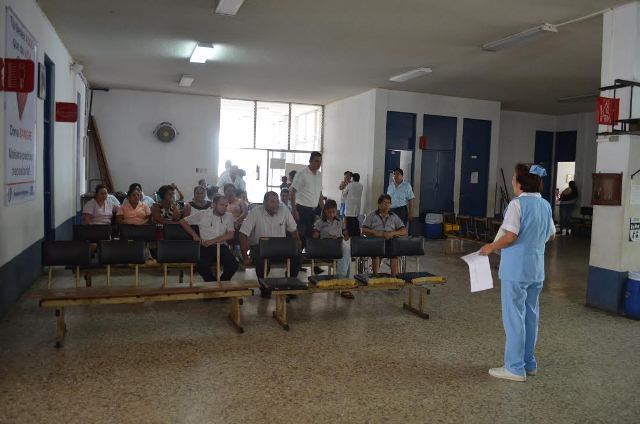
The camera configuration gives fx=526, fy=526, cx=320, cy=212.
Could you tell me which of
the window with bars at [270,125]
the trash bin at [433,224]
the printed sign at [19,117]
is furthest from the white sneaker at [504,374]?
the window with bars at [270,125]

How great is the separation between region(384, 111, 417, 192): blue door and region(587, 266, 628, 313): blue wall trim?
19.5ft

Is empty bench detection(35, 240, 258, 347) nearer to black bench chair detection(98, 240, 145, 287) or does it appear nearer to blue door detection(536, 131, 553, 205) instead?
black bench chair detection(98, 240, 145, 287)

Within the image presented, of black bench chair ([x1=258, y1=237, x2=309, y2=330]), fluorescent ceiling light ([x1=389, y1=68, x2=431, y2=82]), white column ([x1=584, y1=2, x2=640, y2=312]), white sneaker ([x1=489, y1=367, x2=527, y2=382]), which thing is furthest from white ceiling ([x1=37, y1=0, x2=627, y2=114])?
white sneaker ([x1=489, y1=367, x2=527, y2=382])

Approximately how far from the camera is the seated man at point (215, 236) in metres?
5.72

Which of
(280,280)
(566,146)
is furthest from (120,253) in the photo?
(566,146)

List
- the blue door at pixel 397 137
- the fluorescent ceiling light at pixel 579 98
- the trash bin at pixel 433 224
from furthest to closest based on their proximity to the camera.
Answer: the trash bin at pixel 433 224 → the blue door at pixel 397 137 → the fluorescent ceiling light at pixel 579 98

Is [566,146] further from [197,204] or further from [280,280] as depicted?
[280,280]

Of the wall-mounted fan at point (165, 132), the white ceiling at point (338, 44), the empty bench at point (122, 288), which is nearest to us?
the empty bench at point (122, 288)

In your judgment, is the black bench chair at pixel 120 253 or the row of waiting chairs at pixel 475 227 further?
the row of waiting chairs at pixel 475 227

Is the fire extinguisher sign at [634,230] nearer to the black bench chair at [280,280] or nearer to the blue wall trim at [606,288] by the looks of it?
the blue wall trim at [606,288]

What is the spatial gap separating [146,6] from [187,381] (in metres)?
4.49

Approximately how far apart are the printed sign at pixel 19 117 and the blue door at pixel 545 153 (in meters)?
12.6

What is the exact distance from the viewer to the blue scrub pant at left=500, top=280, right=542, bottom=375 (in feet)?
11.9

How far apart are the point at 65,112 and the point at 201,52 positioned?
2.22m
